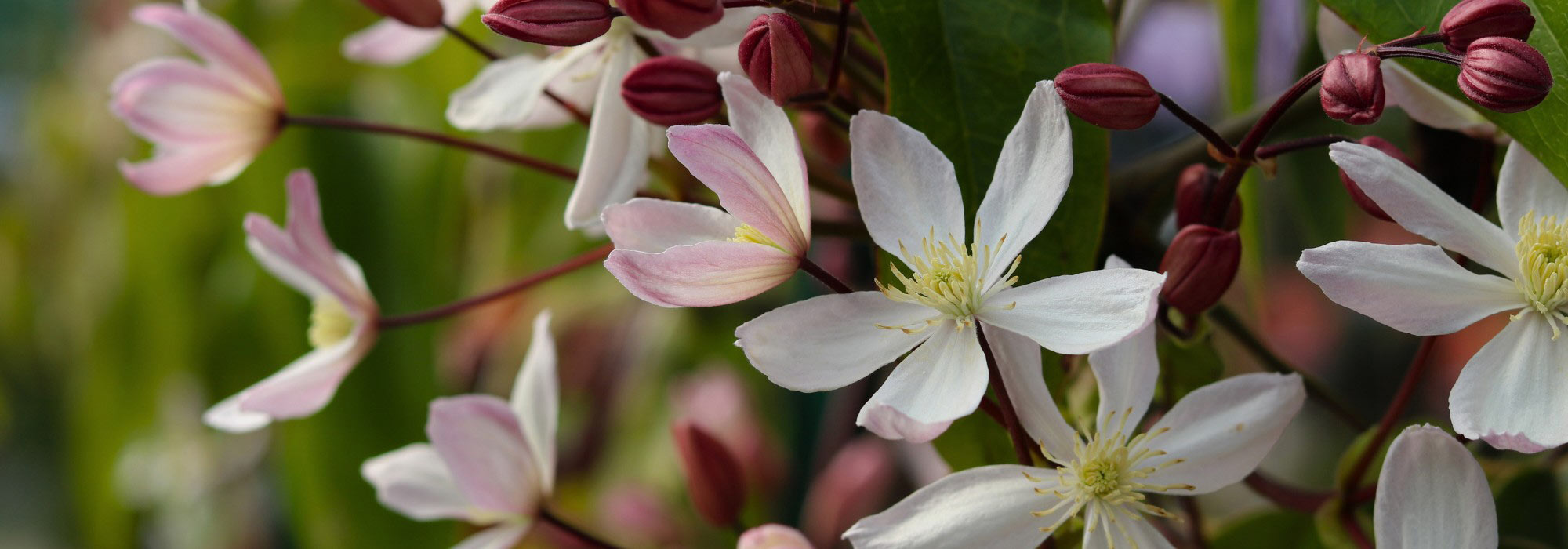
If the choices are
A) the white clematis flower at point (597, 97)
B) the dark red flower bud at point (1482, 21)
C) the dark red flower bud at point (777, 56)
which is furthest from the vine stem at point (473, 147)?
the dark red flower bud at point (1482, 21)

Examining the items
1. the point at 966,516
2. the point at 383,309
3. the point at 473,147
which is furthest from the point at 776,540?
the point at 383,309

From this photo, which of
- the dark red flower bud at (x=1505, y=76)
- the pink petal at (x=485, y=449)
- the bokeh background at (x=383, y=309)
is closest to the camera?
the dark red flower bud at (x=1505, y=76)

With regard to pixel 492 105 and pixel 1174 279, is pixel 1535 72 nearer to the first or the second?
pixel 1174 279

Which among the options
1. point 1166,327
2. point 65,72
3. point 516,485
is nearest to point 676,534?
point 516,485

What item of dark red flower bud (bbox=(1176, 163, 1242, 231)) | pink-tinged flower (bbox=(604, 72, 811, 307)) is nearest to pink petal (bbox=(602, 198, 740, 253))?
pink-tinged flower (bbox=(604, 72, 811, 307))

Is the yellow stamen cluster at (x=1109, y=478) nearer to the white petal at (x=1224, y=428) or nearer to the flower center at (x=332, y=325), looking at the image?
the white petal at (x=1224, y=428)

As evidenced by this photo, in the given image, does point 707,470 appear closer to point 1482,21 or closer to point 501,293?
point 501,293

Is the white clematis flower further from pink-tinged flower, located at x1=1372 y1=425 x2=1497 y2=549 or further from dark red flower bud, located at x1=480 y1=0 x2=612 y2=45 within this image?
pink-tinged flower, located at x1=1372 y1=425 x2=1497 y2=549
